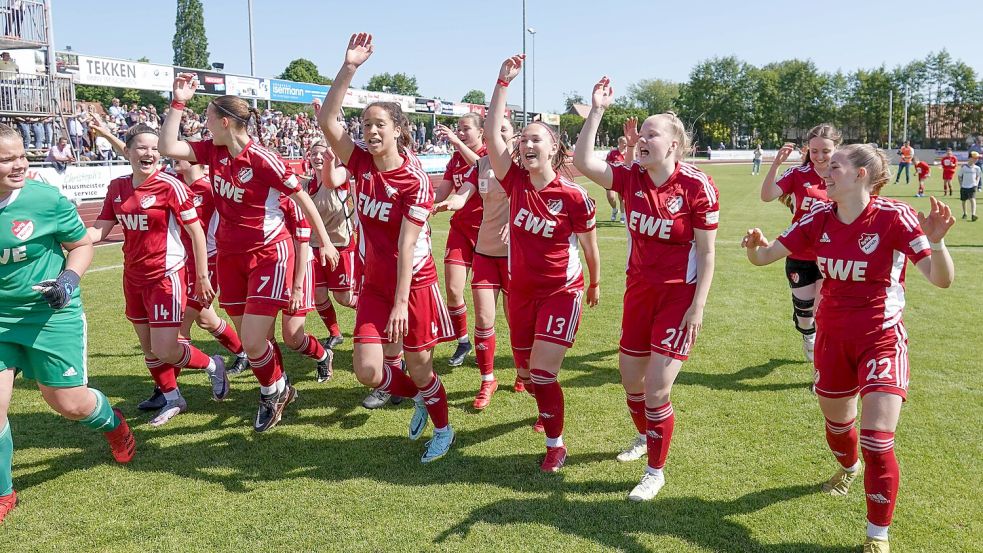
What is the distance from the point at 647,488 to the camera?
413 cm

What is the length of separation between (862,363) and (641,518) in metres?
1.40

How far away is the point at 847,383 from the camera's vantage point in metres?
3.76

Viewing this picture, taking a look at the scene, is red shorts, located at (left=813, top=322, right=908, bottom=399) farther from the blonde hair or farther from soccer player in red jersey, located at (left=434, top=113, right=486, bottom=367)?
soccer player in red jersey, located at (left=434, top=113, right=486, bottom=367)

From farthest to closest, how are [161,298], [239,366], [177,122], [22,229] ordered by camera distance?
[239,366], [161,298], [177,122], [22,229]

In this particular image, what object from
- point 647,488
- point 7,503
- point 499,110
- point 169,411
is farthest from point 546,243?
point 7,503

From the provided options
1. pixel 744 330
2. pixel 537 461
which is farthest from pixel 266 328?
pixel 744 330

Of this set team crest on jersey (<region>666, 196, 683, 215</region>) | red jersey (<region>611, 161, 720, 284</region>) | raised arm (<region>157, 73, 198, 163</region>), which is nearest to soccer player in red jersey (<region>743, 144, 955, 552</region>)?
red jersey (<region>611, 161, 720, 284</region>)

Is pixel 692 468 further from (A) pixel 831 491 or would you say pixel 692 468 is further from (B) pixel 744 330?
(B) pixel 744 330

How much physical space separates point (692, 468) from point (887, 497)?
1299 mm

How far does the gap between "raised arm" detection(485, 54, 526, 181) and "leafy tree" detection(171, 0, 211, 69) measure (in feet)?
354

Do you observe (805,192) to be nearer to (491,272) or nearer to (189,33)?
(491,272)

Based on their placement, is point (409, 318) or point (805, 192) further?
point (805, 192)

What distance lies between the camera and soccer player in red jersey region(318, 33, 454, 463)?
4340 mm

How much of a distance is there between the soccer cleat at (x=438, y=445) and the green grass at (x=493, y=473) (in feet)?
0.29
